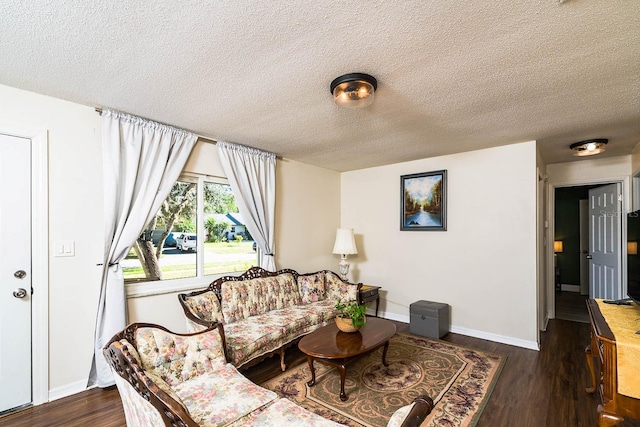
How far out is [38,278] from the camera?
95.3 inches

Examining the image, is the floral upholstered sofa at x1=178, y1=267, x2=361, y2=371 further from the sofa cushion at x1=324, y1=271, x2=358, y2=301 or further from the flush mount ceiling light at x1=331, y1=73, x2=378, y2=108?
the flush mount ceiling light at x1=331, y1=73, x2=378, y2=108

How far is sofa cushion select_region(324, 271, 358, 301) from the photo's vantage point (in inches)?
162

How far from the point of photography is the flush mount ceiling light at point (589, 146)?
11.2 feet

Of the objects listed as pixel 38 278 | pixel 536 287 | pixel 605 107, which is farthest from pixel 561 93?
pixel 38 278

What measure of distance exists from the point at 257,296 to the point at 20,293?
2.00 meters

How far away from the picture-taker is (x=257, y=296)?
3457 mm

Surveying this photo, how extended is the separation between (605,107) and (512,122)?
→ 668 millimetres

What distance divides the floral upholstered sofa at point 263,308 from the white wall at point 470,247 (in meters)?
1.05

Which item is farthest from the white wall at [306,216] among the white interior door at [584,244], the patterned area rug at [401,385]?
the white interior door at [584,244]

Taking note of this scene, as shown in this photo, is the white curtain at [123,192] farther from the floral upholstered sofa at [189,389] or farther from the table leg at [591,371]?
the table leg at [591,371]

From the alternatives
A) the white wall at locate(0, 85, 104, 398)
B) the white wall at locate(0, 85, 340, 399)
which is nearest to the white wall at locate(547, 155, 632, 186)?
the white wall at locate(0, 85, 340, 399)

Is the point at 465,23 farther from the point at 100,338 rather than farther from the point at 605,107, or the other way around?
the point at 100,338

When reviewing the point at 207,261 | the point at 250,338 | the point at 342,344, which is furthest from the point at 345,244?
the point at 250,338

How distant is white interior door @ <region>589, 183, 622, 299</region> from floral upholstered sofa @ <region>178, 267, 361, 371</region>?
11.9ft
